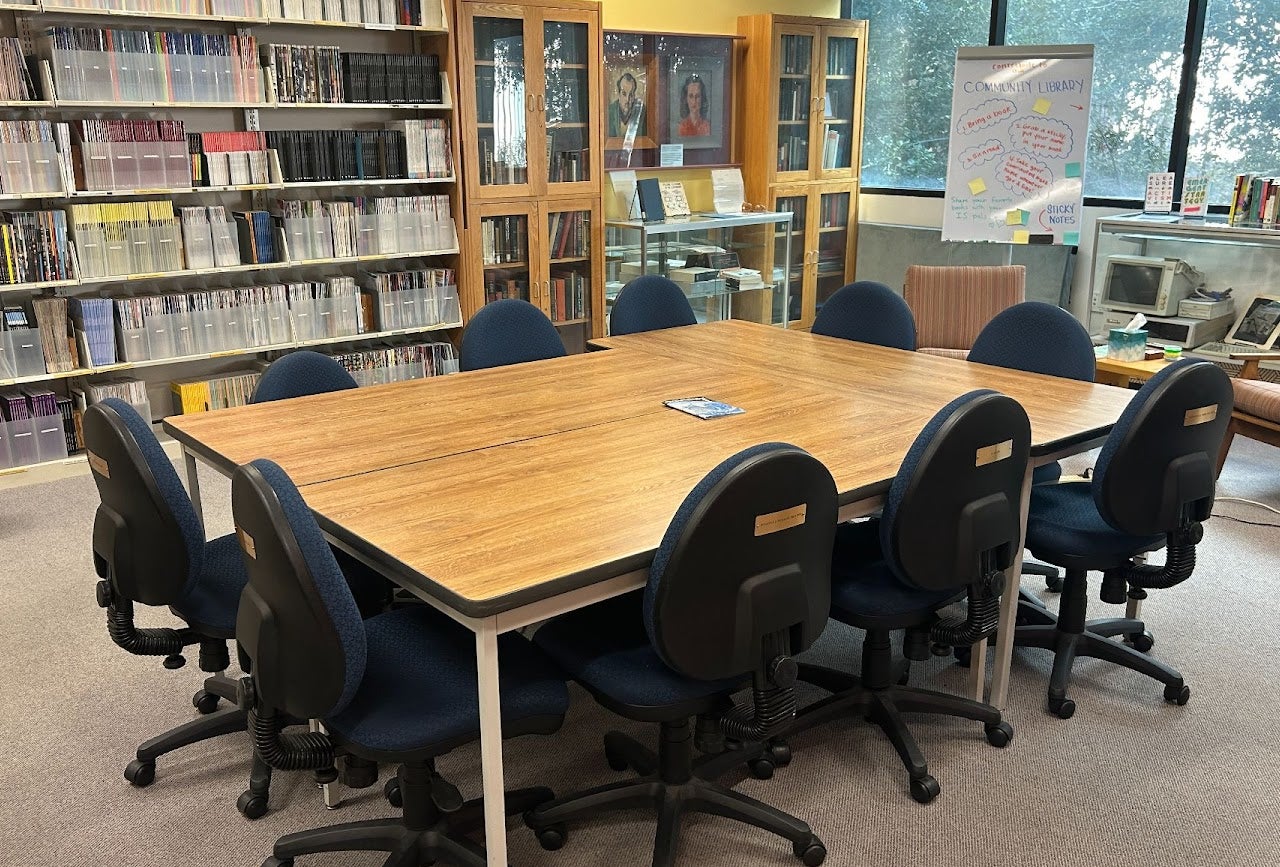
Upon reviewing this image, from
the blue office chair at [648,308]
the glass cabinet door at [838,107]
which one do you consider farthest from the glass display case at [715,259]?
the blue office chair at [648,308]

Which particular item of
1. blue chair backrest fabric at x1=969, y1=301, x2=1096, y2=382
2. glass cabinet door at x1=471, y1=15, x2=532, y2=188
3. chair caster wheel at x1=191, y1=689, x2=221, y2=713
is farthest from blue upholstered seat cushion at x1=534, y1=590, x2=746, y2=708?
glass cabinet door at x1=471, y1=15, x2=532, y2=188

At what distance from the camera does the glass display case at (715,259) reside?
→ 6379mm

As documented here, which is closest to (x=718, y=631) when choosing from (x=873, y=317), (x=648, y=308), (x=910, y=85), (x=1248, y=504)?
(x=873, y=317)

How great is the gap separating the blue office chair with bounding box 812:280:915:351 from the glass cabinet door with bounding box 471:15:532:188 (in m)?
2.15

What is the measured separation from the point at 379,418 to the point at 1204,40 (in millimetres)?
5309

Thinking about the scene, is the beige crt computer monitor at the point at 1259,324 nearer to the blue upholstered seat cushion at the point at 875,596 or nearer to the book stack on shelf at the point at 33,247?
the blue upholstered seat cushion at the point at 875,596

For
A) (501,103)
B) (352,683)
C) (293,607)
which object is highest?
(501,103)

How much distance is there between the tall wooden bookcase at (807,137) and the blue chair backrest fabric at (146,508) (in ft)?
17.3

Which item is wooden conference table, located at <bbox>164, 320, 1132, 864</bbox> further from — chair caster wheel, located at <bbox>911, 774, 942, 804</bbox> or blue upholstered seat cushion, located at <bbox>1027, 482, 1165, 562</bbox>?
chair caster wheel, located at <bbox>911, 774, 942, 804</bbox>

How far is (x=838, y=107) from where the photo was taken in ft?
23.9

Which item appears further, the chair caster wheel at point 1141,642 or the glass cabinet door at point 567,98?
the glass cabinet door at point 567,98

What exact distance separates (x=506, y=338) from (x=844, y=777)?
2024 millimetres

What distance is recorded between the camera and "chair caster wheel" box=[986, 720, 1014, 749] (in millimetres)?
2773

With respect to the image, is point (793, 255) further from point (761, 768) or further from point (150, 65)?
point (761, 768)
